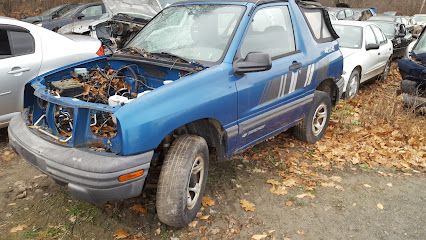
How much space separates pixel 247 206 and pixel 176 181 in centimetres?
99

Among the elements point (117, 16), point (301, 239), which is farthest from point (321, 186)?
point (117, 16)

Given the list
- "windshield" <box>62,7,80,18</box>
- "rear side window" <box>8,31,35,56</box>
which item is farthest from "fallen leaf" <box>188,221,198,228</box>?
"windshield" <box>62,7,80,18</box>

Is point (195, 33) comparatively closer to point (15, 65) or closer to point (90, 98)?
point (90, 98)

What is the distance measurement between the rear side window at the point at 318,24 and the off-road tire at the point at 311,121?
0.73 m

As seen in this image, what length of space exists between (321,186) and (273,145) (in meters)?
1.20

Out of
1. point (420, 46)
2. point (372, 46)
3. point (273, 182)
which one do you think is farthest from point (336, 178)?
point (372, 46)

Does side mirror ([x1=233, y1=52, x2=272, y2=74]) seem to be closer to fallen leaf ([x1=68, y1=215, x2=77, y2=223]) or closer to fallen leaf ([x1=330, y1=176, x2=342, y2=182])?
fallen leaf ([x1=330, y1=176, x2=342, y2=182])

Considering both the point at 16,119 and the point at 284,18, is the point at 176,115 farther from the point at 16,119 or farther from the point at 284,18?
the point at 284,18

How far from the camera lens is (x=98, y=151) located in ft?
10.5

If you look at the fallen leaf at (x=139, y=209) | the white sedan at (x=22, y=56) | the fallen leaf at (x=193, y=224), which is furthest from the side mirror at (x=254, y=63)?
the white sedan at (x=22, y=56)

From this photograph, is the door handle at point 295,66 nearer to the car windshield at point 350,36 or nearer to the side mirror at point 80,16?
the car windshield at point 350,36

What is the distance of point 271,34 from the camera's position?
459 cm

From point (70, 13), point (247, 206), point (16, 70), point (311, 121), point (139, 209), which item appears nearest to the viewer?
point (139, 209)

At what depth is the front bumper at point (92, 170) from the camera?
3037 mm
